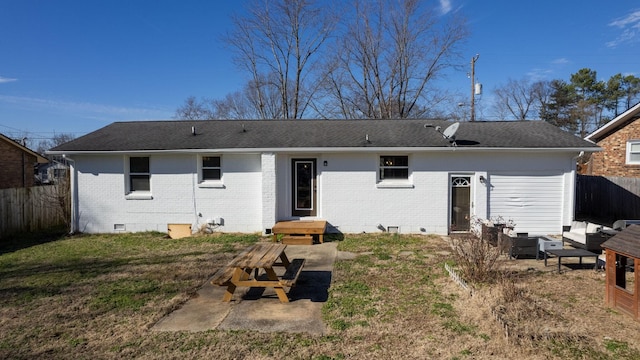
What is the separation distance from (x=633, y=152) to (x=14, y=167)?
29.1m

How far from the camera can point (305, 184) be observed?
12.0 meters

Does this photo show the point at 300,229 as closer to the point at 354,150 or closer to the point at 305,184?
the point at 305,184

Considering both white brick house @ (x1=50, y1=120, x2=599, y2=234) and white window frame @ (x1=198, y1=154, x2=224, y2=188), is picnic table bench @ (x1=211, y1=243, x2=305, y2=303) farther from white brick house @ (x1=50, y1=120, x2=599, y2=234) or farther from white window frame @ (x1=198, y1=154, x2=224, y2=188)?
white window frame @ (x1=198, y1=154, x2=224, y2=188)

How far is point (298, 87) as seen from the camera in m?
27.0

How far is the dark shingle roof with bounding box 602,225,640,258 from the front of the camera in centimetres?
504

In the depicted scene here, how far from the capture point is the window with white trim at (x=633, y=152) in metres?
16.2

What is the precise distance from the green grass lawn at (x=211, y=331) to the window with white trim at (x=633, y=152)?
13083 mm

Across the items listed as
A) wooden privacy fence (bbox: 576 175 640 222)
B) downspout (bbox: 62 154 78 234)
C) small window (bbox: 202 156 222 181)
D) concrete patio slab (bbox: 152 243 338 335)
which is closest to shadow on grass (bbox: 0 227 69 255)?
downspout (bbox: 62 154 78 234)

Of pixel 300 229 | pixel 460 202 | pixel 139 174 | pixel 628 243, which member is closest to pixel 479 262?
pixel 628 243

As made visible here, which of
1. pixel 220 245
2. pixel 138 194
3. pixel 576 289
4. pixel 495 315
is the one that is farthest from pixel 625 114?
pixel 138 194

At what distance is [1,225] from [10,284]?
6.68m

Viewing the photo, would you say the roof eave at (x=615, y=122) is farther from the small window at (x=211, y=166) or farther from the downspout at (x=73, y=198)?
the downspout at (x=73, y=198)

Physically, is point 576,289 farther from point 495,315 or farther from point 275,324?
point 275,324

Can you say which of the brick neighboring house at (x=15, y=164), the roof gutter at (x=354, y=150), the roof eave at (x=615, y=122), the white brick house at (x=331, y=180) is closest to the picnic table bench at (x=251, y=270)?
the white brick house at (x=331, y=180)
